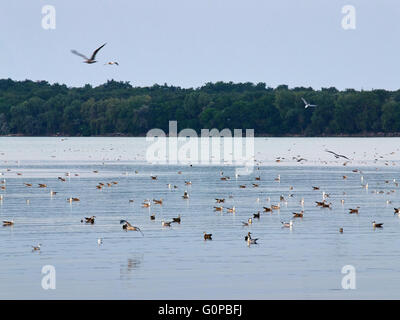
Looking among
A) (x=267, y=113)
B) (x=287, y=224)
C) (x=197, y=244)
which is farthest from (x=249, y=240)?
(x=267, y=113)

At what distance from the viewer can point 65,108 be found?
19975 centimetres

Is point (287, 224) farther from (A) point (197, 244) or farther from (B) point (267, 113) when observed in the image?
(B) point (267, 113)

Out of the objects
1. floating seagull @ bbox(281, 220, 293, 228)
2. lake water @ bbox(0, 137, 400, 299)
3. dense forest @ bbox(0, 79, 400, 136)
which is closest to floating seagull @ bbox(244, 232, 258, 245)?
lake water @ bbox(0, 137, 400, 299)

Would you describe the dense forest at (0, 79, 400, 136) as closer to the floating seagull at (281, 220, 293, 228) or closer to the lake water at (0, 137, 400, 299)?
the lake water at (0, 137, 400, 299)

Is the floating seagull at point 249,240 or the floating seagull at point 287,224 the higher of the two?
the floating seagull at point 287,224

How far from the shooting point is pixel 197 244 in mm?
27719

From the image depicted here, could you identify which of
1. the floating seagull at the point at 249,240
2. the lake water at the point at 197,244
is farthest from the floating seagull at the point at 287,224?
the floating seagull at the point at 249,240

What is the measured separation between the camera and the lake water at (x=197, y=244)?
21.4 meters

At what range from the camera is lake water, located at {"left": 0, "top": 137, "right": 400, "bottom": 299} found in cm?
2138

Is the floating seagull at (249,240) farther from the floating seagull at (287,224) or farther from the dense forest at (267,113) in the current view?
the dense forest at (267,113)

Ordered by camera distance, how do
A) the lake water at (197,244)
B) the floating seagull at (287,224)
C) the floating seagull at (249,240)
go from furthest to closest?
the floating seagull at (287,224) < the floating seagull at (249,240) < the lake water at (197,244)

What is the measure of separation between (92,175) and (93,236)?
30805mm
